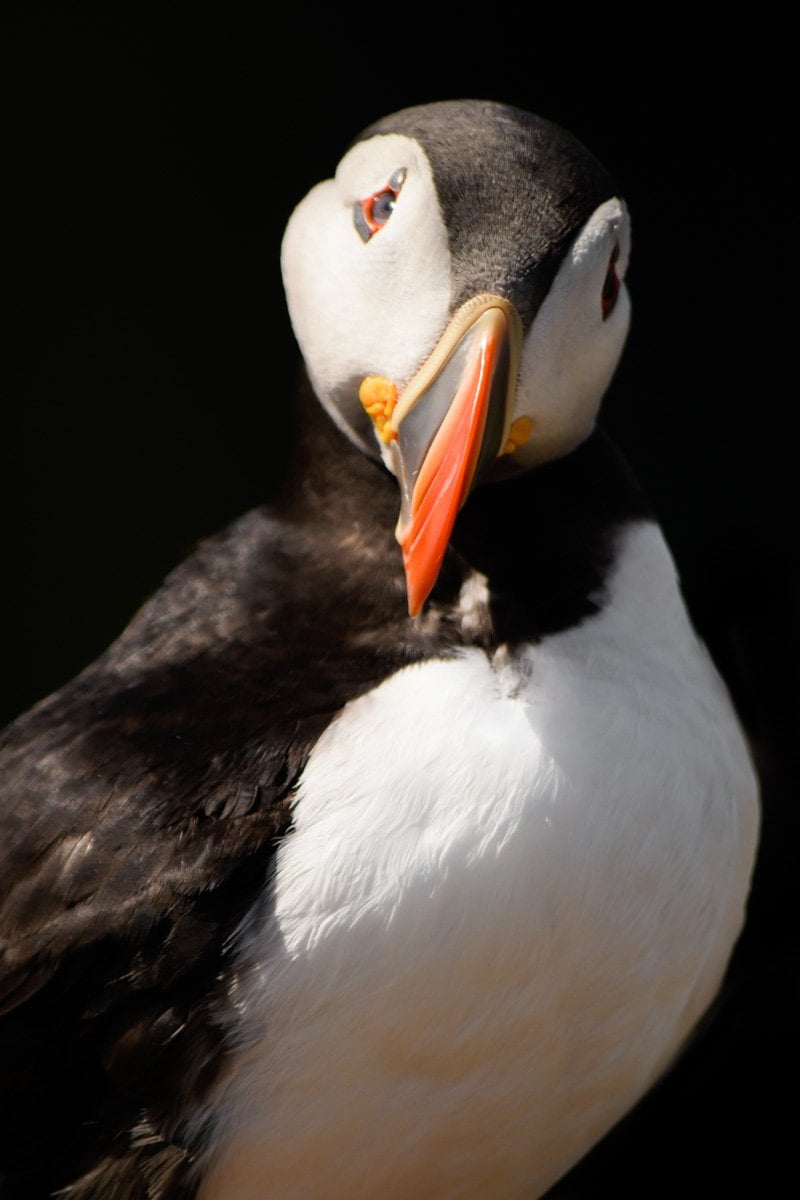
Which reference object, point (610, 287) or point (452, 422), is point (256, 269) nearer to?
point (610, 287)

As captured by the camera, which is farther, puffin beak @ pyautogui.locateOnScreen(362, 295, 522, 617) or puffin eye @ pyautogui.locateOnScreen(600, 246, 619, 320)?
puffin eye @ pyautogui.locateOnScreen(600, 246, 619, 320)

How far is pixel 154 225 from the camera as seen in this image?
368cm

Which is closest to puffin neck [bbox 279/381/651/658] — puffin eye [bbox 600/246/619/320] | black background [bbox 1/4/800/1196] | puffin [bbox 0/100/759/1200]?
puffin [bbox 0/100/759/1200]

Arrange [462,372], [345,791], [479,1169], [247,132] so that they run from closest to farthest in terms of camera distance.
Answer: [462,372] → [345,791] → [479,1169] → [247,132]

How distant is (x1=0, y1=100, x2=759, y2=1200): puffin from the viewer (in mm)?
1521

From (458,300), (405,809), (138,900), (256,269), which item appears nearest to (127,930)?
(138,900)

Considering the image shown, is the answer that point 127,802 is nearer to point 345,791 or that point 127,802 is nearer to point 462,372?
point 345,791

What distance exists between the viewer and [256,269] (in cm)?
372

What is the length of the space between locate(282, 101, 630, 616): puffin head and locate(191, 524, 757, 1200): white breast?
0.71ft

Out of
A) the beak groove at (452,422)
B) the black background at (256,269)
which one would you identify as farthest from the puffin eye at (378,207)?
the black background at (256,269)

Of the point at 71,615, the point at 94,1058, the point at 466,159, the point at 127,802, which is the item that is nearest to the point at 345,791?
the point at 127,802

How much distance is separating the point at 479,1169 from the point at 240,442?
235 centimetres

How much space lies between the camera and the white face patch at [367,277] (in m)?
1.53

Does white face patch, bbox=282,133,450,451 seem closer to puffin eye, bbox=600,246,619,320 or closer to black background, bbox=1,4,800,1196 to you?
puffin eye, bbox=600,246,619,320
